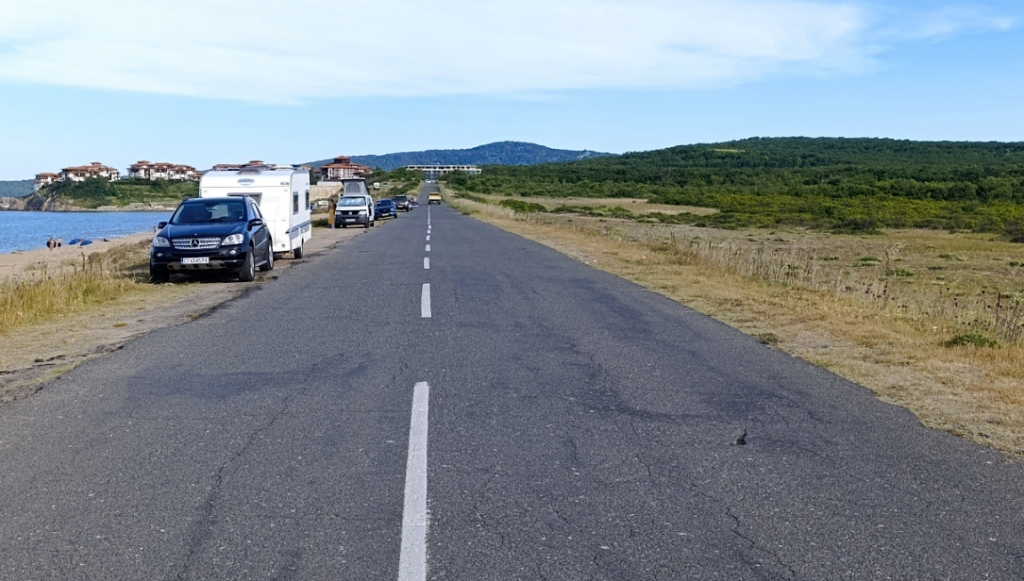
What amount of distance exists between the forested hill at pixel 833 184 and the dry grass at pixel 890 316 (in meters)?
25.3

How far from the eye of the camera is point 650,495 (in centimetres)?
473

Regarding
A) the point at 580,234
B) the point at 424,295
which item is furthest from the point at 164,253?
the point at 580,234

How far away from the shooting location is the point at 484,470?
16.9 ft

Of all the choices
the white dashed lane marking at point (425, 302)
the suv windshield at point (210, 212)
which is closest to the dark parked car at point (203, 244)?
the suv windshield at point (210, 212)

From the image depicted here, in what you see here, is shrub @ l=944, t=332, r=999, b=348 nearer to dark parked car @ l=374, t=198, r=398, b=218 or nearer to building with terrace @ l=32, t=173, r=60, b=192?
dark parked car @ l=374, t=198, r=398, b=218

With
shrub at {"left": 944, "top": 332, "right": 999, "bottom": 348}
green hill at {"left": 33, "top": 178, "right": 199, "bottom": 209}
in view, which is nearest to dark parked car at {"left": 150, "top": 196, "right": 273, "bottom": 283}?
shrub at {"left": 944, "top": 332, "right": 999, "bottom": 348}

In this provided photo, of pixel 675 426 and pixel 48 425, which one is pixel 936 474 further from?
pixel 48 425

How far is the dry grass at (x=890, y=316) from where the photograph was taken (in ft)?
23.6

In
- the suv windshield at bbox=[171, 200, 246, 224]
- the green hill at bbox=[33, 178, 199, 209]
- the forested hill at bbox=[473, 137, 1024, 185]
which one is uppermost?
the forested hill at bbox=[473, 137, 1024, 185]

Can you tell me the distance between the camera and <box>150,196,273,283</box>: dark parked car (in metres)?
16.4

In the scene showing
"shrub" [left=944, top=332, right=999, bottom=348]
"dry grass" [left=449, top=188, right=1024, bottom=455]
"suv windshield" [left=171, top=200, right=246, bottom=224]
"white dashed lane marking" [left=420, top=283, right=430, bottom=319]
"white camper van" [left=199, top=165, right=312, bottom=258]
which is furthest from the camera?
"white camper van" [left=199, top=165, right=312, bottom=258]

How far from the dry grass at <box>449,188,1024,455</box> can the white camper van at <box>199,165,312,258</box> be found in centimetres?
777

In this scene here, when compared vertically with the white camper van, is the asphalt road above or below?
below

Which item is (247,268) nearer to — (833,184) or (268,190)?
(268,190)
